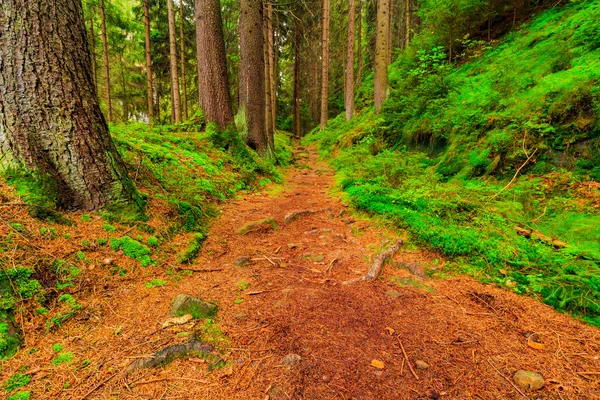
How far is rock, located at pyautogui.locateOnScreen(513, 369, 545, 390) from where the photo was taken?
5.46 ft

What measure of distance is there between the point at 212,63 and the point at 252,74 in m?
1.58

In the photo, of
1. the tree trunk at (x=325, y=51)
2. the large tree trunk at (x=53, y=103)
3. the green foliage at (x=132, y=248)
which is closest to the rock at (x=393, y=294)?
the green foliage at (x=132, y=248)

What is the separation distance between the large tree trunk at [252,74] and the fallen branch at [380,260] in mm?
6277

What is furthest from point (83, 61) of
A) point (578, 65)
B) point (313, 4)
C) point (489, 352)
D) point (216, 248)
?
point (313, 4)


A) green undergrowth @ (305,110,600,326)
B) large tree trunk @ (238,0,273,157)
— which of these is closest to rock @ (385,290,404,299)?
green undergrowth @ (305,110,600,326)

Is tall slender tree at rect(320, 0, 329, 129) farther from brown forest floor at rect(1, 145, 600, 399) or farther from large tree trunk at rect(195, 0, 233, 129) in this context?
brown forest floor at rect(1, 145, 600, 399)

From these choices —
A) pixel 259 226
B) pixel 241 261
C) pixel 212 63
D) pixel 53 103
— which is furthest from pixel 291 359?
pixel 212 63

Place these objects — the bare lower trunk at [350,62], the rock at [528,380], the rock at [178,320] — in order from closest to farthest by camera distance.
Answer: the rock at [528,380] → the rock at [178,320] → the bare lower trunk at [350,62]

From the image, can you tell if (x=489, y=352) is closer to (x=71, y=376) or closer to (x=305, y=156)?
(x=71, y=376)

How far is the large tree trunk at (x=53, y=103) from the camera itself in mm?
2773

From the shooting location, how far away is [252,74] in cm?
856

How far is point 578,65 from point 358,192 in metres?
4.16

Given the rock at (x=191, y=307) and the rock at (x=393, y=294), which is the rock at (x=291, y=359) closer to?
the rock at (x=191, y=307)

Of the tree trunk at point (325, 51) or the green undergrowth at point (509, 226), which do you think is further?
the tree trunk at point (325, 51)
